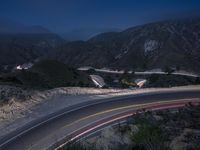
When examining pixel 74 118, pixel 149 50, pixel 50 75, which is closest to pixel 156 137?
pixel 74 118

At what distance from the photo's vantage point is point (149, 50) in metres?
118

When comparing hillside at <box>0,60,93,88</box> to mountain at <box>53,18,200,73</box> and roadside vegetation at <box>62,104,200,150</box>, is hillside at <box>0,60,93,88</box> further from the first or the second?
mountain at <box>53,18,200,73</box>

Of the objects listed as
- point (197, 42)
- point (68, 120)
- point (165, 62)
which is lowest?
point (68, 120)

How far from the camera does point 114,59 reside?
125 meters

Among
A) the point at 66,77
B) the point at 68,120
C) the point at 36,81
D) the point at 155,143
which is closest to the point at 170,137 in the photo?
the point at 155,143

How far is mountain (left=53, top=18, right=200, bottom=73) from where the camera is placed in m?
99.0

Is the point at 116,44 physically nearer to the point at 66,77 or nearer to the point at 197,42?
the point at 197,42

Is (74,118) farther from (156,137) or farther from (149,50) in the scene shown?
(149,50)

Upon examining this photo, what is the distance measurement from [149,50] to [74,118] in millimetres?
101451

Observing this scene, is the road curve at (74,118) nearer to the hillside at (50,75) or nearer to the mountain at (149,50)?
the hillside at (50,75)

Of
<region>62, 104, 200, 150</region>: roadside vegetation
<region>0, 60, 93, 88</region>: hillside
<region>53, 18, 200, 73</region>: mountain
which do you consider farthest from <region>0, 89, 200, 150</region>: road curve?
<region>53, 18, 200, 73</region>: mountain

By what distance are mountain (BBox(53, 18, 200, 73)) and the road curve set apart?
206ft

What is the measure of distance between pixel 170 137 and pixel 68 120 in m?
9.98

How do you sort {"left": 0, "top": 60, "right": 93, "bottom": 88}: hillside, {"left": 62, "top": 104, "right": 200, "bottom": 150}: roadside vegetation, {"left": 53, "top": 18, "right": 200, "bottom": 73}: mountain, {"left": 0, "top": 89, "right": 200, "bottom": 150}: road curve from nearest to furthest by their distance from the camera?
1. {"left": 62, "top": 104, "right": 200, "bottom": 150}: roadside vegetation
2. {"left": 0, "top": 89, "right": 200, "bottom": 150}: road curve
3. {"left": 0, "top": 60, "right": 93, "bottom": 88}: hillside
4. {"left": 53, "top": 18, "right": 200, "bottom": 73}: mountain
